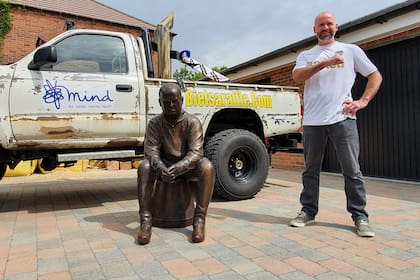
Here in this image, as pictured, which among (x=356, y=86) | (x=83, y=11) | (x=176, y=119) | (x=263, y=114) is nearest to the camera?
(x=176, y=119)

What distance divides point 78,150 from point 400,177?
17.4 ft

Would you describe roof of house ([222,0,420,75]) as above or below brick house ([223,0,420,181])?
above

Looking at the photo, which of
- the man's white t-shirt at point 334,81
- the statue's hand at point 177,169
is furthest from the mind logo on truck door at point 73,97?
the man's white t-shirt at point 334,81

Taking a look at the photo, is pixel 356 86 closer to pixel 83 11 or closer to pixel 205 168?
pixel 205 168

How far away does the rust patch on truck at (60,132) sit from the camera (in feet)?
12.5

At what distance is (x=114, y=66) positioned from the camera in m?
4.29

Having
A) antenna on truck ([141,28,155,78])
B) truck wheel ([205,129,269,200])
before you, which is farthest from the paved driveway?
antenna on truck ([141,28,155,78])

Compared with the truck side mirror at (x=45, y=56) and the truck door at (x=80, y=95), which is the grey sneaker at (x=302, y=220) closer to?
the truck door at (x=80, y=95)

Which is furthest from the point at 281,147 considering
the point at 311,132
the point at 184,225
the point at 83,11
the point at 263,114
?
the point at 83,11

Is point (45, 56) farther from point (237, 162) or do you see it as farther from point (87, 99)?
point (237, 162)

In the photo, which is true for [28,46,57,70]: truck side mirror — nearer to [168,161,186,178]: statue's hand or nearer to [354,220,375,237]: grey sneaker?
[168,161,186,178]: statue's hand

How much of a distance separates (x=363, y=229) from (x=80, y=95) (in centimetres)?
308

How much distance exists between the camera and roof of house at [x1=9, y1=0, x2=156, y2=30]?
51.5ft

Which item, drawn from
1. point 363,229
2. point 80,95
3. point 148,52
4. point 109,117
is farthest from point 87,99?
point 363,229
